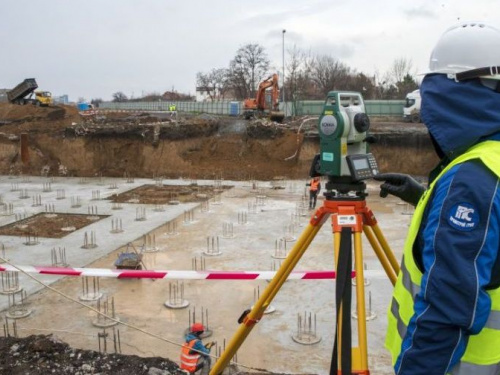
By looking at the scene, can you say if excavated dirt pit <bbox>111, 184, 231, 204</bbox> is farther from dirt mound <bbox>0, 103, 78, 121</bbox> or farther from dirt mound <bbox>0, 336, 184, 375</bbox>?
dirt mound <bbox>0, 103, 78, 121</bbox>

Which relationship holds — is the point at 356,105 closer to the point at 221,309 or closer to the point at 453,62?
the point at 453,62

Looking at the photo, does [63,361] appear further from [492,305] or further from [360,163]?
[492,305]

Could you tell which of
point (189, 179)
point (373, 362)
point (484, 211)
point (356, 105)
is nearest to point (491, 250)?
point (484, 211)

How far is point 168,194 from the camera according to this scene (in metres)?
13.4

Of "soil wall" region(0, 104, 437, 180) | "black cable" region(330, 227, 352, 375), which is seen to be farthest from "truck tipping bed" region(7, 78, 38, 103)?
"black cable" region(330, 227, 352, 375)

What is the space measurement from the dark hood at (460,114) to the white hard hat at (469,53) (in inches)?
1.4

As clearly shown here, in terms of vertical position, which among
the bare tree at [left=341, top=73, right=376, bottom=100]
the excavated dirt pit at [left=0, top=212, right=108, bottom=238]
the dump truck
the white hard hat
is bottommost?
the excavated dirt pit at [left=0, top=212, right=108, bottom=238]

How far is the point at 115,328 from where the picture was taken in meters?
5.44

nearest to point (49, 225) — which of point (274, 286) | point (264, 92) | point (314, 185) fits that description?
point (314, 185)

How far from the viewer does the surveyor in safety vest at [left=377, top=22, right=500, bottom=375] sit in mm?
1291

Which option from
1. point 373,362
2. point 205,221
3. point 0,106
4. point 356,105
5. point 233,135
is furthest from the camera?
point 0,106

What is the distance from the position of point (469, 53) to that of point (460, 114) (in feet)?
0.73

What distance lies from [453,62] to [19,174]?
18536 millimetres

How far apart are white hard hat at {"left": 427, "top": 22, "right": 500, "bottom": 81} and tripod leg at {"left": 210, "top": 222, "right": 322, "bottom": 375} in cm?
123
